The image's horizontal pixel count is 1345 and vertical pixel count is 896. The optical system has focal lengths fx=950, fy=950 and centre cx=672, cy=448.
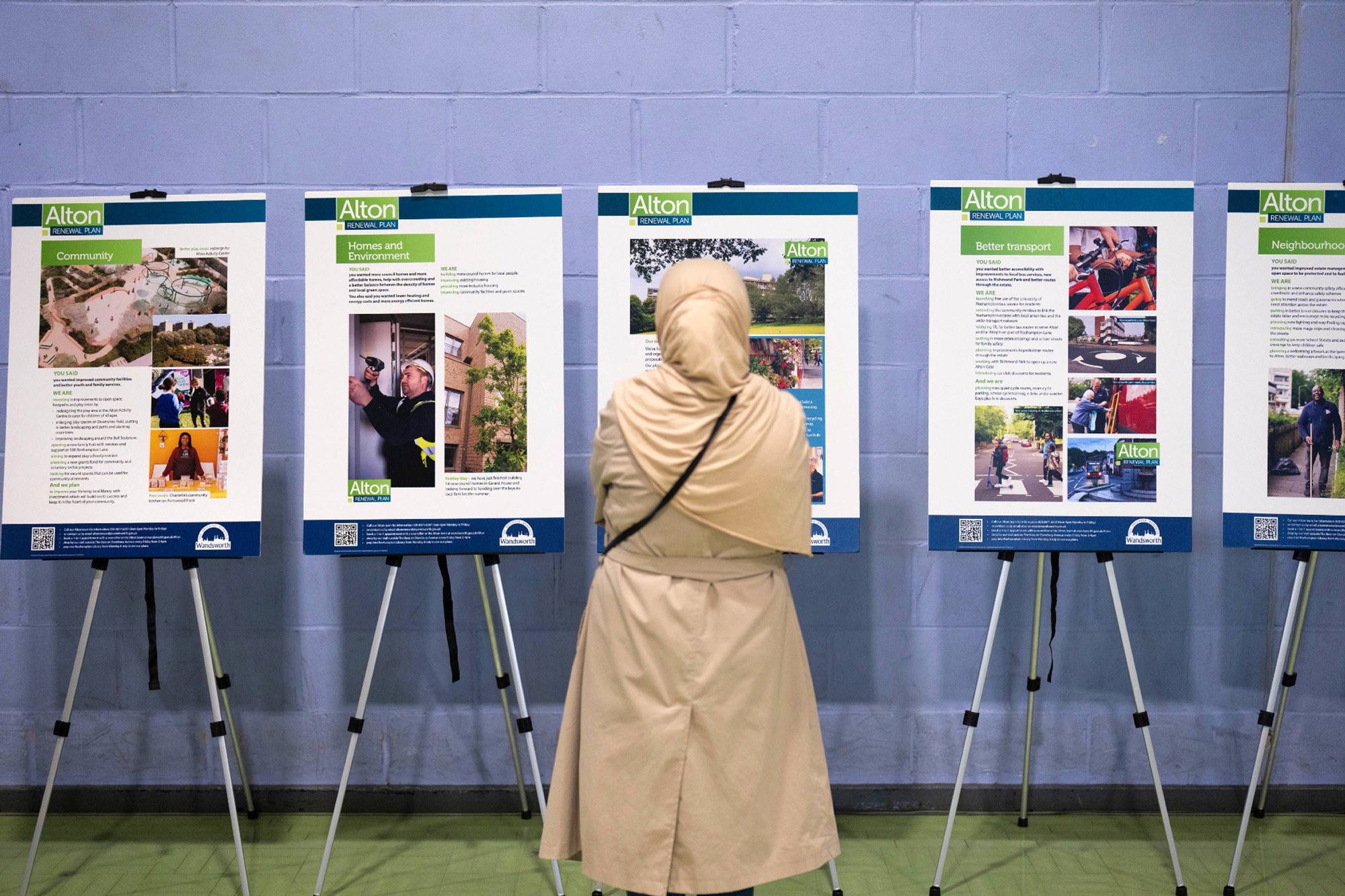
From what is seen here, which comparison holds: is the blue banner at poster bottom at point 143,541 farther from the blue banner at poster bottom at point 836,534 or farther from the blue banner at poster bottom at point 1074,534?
the blue banner at poster bottom at point 1074,534

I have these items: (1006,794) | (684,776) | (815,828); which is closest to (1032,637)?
(1006,794)

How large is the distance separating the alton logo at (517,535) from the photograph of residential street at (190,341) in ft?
2.88

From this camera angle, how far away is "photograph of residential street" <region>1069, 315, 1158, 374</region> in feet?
8.07

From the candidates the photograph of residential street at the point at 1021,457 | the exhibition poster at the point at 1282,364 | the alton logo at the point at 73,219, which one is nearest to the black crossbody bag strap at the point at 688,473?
the photograph of residential street at the point at 1021,457

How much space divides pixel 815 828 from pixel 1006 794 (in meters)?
1.38

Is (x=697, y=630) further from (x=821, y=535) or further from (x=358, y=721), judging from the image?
(x=358, y=721)

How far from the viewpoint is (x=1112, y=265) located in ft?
8.07

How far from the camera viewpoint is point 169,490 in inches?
97.2

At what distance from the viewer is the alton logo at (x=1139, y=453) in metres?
2.46

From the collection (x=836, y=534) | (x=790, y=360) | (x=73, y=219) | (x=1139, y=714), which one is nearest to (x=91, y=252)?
(x=73, y=219)

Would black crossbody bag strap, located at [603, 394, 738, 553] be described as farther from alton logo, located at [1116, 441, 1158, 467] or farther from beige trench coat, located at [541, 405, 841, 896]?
alton logo, located at [1116, 441, 1158, 467]

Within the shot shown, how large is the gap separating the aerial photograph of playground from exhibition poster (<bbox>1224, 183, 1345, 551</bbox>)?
8.81 ft

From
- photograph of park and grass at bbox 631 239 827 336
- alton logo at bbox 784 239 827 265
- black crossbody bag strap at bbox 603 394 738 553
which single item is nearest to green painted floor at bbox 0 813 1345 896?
black crossbody bag strap at bbox 603 394 738 553

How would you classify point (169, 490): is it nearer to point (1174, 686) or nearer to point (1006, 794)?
point (1006, 794)
